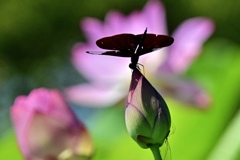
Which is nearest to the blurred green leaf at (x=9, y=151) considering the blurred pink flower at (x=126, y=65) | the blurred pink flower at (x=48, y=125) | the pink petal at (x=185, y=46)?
the blurred pink flower at (x=126, y=65)

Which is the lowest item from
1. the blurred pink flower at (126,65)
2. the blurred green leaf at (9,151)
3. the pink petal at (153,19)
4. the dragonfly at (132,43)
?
the blurred green leaf at (9,151)

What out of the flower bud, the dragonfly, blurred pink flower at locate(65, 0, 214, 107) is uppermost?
the dragonfly

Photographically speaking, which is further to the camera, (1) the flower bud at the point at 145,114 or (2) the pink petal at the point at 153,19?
(2) the pink petal at the point at 153,19

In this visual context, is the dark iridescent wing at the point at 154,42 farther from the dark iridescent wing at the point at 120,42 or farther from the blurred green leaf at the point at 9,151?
the blurred green leaf at the point at 9,151

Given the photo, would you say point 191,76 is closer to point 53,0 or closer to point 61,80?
point 61,80

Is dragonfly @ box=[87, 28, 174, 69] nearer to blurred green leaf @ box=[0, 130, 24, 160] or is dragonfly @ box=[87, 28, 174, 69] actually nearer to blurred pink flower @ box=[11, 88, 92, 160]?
blurred pink flower @ box=[11, 88, 92, 160]

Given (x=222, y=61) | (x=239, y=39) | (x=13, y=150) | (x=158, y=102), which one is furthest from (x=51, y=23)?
(x=158, y=102)

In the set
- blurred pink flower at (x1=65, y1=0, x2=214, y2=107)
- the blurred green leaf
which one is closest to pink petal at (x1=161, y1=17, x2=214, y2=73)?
blurred pink flower at (x1=65, y1=0, x2=214, y2=107)
